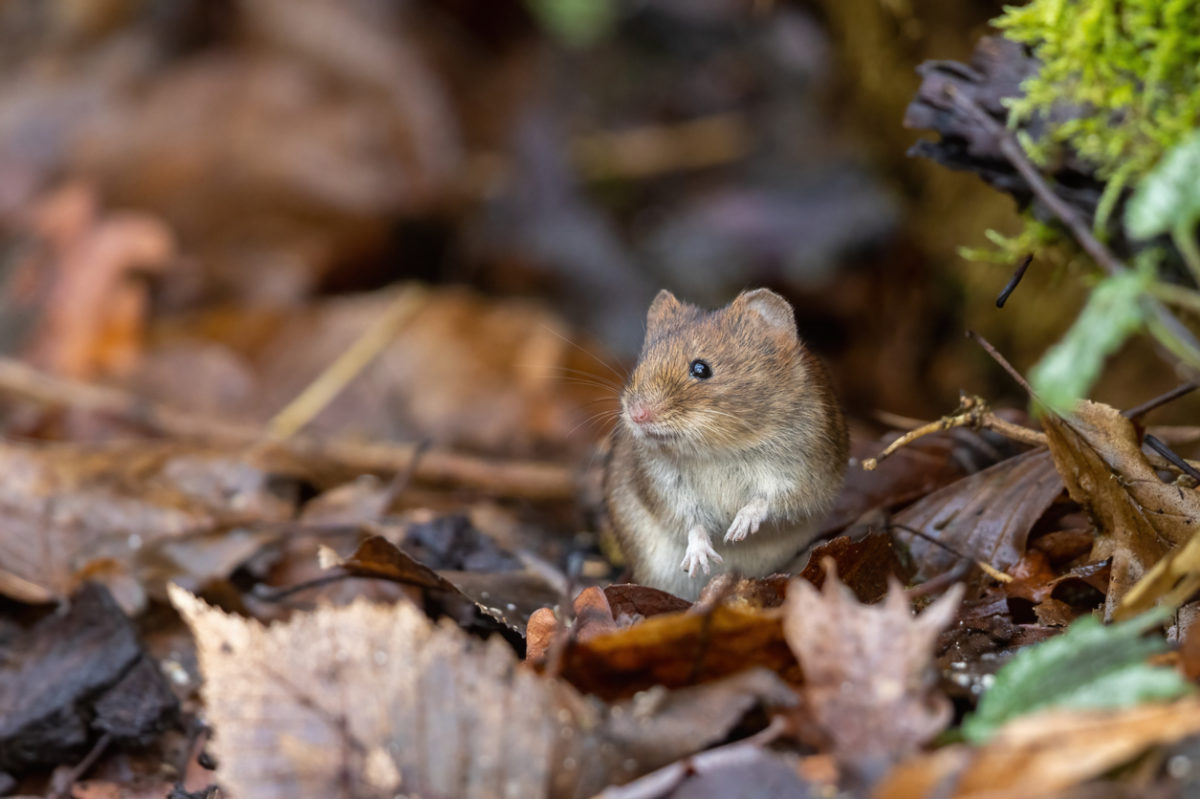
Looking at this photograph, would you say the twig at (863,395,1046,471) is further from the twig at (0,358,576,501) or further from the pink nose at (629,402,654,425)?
the twig at (0,358,576,501)

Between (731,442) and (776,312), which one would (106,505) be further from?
(776,312)

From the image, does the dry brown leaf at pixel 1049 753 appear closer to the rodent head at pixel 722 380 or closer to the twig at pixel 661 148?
the rodent head at pixel 722 380

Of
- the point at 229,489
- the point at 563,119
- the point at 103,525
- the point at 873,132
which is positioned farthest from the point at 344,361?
the point at 563,119

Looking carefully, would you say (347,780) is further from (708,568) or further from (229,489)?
(229,489)

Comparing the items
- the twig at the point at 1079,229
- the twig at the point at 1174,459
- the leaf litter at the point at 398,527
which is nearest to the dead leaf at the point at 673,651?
the leaf litter at the point at 398,527

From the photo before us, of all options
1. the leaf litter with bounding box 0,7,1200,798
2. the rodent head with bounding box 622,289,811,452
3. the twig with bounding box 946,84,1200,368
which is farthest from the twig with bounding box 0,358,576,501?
the twig with bounding box 946,84,1200,368

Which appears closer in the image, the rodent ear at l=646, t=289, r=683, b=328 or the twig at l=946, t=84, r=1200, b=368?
the twig at l=946, t=84, r=1200, b=368

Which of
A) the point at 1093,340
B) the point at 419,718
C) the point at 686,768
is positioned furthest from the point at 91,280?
the point at 1093,340
